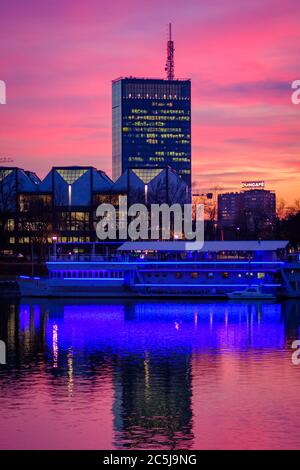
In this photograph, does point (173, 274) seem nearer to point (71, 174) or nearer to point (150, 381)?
point (150, 381)

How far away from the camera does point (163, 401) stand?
37844 mm

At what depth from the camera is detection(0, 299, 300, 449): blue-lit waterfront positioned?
3259 cm

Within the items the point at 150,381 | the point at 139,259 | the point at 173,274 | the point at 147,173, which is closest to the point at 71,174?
the point at 147,173

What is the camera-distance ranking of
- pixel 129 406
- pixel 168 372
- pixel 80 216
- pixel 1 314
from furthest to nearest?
pixel 80 216
pixel 1 314
pixel 168 372
pixel 129 406

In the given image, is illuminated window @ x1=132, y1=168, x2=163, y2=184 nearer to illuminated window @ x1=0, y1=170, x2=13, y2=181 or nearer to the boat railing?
illuminated window @ x1=0, y1=170, x2=13, y2=181

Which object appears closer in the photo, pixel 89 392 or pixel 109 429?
pixel 109 429

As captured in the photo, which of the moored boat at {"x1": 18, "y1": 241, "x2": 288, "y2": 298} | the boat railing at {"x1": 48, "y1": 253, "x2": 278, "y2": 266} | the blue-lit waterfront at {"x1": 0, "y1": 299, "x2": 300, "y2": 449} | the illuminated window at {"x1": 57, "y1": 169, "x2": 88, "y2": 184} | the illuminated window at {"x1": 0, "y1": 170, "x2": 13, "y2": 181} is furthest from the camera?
the illuminated window at {"x1": 57, "y1": 169, "x2": 88, "y2": 184}

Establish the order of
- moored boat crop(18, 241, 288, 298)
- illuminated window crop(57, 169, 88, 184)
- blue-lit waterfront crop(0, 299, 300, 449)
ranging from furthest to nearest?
illuminated window crop(57, 169, 88, 184) → moored boat crop(18, 241, 288, 298) → blue-lit waterfront crop(0, 299, 300, 449)

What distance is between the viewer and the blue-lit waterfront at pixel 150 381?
32.6m

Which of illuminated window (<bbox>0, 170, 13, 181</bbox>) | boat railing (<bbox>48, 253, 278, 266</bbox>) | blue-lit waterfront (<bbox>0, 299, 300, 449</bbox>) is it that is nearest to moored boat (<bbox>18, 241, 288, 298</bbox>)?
boat railing (<bbox>48, 253, 278, 266</bbox>)

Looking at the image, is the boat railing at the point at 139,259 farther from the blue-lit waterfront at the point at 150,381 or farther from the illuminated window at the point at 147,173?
the illuminated window at the point at 147,173

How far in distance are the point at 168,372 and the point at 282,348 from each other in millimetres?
10829
